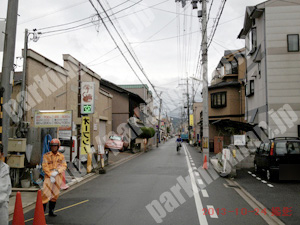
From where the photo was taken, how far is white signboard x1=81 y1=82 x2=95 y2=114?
14406mm

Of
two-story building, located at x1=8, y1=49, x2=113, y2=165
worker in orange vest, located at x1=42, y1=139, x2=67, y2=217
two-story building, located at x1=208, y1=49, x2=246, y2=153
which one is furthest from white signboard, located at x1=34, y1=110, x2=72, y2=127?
two-story building, located at x1=208, y1=49, x2=246, y2=153

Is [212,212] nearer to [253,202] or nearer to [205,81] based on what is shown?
[253,202]

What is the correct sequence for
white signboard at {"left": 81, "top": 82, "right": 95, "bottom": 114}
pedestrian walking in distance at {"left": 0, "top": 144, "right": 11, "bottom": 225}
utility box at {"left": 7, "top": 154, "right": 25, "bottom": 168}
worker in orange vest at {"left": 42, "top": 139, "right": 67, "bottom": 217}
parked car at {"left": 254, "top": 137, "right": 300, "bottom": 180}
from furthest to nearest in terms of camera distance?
white signboard at {"left": 81, "top": 82, "right": 95, "bottom": 114} → parked car at {"left": 254, "top": 137, "right": 300, "bottom": 180} → utility box at {"left": 7, "top": 154, "right": 25, "bottom": 168} → worker in orange vest at {"left": 42, "top": 139, "right": 67, "bottom": 217} → pedestrian walking in distance at {"left": 0, "top": 144, "right": 11, "bottom": 225}

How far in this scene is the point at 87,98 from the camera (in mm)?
14594

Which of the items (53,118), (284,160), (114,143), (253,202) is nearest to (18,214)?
(253,202)

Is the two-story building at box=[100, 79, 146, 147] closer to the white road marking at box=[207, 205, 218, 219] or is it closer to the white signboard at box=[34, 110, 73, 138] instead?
the white signboard at box=[34, 110, 73, 138]

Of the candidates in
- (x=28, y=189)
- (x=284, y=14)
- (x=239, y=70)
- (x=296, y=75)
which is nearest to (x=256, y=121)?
(x=296, y=75)

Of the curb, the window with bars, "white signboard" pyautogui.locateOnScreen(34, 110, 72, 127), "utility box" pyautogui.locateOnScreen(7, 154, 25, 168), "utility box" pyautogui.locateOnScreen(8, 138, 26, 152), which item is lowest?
the curb

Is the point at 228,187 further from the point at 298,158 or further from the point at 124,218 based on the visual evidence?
the point at 124,218

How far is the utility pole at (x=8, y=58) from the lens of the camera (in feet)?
24.4

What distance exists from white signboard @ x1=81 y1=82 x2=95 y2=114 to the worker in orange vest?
25.9ft

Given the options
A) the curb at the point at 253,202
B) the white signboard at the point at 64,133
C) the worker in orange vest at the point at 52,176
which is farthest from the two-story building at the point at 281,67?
the worker in orange vest at the point at 52,176

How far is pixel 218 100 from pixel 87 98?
2050 cm

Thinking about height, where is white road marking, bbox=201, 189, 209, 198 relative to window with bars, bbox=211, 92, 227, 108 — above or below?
below
